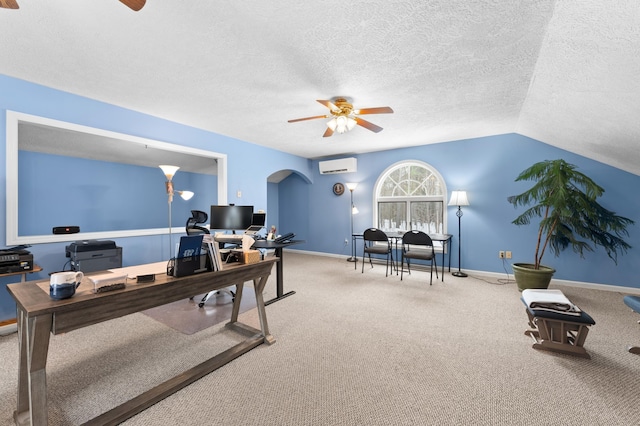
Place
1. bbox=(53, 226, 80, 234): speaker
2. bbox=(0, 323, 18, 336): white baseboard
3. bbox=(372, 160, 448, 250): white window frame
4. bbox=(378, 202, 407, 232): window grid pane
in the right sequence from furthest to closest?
1. bbox=(378, 202, 407, 232): window grid pane
2. bbox=(372, 160, 448, 250): white window frame
3. bbox=(53, 226, 80, 234): speaker
4. bbox=(0, 323, 18, 336): white baseboard

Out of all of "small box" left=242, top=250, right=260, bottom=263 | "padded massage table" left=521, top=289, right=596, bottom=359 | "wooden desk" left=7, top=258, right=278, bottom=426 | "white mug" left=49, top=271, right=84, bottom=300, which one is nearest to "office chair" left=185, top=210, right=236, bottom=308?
"small box" left=242, top=250, right=260, bottom=263

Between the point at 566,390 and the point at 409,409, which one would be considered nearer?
the point at 409,409

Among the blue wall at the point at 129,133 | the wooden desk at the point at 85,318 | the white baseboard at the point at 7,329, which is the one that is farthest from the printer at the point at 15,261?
the wooden desk at the point at 85,318

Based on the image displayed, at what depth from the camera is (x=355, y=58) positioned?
2.14m

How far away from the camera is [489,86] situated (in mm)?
2619

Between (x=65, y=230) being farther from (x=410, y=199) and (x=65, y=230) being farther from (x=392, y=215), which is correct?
(x=410, y=199)

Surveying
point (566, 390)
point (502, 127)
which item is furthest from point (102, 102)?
point (502, 127)

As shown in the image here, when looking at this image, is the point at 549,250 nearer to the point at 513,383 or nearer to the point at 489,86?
the point at 489,86

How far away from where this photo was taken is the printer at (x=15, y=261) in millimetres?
2252

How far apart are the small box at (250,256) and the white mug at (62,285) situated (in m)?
1.02

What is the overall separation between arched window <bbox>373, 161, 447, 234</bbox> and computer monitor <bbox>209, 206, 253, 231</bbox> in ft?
9.67

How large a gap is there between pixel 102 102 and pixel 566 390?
4.99m

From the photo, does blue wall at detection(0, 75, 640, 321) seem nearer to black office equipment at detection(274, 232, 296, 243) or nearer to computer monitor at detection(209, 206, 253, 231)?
computer monitor at detection(209, 206, 253, 231)

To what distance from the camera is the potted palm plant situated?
128 inches
